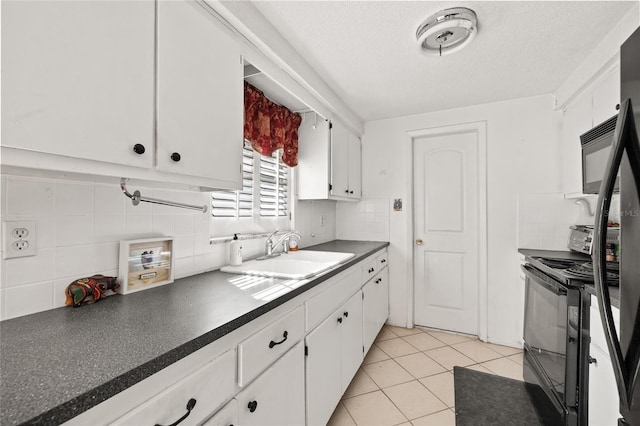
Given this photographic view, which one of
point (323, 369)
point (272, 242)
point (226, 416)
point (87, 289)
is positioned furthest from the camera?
point (272, 242)

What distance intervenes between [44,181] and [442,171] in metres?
3.04

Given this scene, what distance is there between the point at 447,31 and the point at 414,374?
94.2 inches

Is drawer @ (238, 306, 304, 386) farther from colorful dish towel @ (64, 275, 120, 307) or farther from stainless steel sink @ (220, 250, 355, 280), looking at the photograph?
colorful dish towel @ (64, 275, 120, 307)

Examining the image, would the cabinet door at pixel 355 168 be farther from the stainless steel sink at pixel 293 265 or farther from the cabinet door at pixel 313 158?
the stainless steel sink at pixel 293 265

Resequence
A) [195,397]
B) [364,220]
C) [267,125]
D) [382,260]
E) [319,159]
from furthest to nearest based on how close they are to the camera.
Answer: [364,220], [382,260], [319,159], [267,125], [195,397]

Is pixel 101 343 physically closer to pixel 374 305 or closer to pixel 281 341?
pixel 281 341

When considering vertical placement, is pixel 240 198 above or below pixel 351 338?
above

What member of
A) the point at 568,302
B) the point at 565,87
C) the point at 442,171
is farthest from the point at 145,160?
the point at 565,87

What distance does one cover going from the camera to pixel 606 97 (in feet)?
5.61

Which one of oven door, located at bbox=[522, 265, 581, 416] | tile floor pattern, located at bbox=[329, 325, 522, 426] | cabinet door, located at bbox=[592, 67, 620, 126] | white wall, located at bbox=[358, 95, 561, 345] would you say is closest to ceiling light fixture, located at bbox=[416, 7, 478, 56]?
cabinet door, located at bbox=[592, 67, 620, 126]

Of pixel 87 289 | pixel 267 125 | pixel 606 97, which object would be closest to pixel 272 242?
pixel 267 125

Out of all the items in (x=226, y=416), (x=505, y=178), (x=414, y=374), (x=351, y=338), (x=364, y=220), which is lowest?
(x=414, y=374)

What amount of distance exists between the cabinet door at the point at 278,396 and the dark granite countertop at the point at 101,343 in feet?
0.86

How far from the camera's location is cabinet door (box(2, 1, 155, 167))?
65cm
